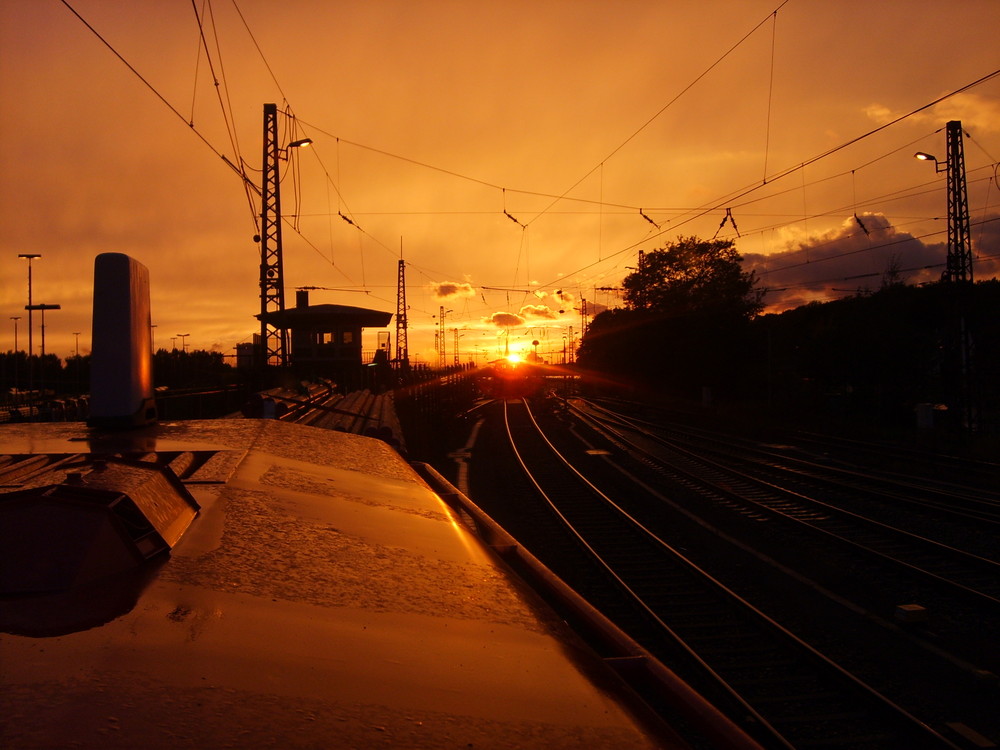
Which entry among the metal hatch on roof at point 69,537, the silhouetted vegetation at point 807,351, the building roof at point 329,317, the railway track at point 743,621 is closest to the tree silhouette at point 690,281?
the silhouetted vegetation at point 807,351

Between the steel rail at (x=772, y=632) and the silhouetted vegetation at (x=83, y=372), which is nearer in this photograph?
the steel rail at (x=772, y=632)

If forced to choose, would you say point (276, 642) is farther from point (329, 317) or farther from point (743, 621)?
point (329, 317)

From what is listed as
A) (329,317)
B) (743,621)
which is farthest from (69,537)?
(329,317)

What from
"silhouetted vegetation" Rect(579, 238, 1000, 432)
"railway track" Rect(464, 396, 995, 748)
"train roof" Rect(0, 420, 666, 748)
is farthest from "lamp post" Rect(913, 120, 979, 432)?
"train roof" Rect(0, 420, 666, 748)

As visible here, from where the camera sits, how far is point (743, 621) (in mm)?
8594

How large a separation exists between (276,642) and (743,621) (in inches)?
285

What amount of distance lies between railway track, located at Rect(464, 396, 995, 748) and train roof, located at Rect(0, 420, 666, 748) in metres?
3.37

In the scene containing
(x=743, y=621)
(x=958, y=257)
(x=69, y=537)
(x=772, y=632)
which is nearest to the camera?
(x=69, y=537)

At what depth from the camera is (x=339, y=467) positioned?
6996 millimetres

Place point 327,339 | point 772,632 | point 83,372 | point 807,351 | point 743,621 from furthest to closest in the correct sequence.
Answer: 1. point 83,372
2. point 327,339
3. point 807,351
4. point 743,621
5. point 772,632

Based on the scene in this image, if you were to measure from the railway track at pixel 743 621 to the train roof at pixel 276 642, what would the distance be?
3366 mm

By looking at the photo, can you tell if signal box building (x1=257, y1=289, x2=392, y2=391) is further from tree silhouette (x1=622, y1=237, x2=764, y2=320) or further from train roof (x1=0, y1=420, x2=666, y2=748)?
train roof (x1=0, y1=420, x2=666, y2=748)

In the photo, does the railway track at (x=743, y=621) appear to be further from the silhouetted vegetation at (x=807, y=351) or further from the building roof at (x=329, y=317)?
the building roof at (x=329, y=317)

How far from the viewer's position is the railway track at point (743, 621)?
6.13 metres
